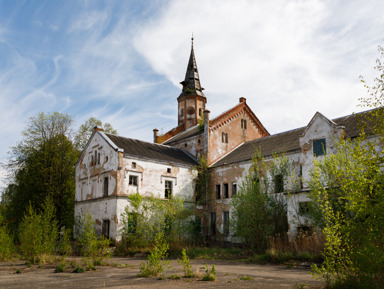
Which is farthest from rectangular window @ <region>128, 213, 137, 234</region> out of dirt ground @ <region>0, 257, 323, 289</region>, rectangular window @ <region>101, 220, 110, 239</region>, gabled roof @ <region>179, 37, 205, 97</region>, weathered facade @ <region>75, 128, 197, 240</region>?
gabled roof @ <region>179, 37, 205, 97</region>

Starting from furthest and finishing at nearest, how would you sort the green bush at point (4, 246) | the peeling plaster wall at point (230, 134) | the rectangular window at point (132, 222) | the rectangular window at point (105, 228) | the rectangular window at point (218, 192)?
the peeling plaster wall at point (230, 134)
the rectangular window at point (218, 192)
the rectangular window at point (105, 228)
the rectangular window at point (132, 222)
the green bush at point (4, 246)

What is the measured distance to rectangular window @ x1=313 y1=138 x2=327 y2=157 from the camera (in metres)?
20.4

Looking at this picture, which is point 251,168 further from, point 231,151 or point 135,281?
point 135,281

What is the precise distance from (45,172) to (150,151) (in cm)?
1014

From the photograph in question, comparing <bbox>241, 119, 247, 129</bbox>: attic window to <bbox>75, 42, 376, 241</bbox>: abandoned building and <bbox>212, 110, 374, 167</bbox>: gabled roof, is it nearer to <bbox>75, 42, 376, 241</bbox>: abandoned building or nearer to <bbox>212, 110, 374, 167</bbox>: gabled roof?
<bbox>75, 42, 376, 241</bbox>: abandoned building

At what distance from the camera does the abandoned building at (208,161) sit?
827 inches

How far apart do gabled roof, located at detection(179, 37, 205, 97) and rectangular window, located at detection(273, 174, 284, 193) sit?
17946 millimetres

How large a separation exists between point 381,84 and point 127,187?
18.9 metres

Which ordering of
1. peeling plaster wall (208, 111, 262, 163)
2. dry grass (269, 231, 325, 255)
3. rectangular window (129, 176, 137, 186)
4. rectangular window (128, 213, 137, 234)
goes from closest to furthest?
dry grass (269, 231, 325, 255), rectangular window (128, 213, 137, 234), rectangular window (129, 176, 137, 186), peeling plaster wall (208, 111, 262, 163)

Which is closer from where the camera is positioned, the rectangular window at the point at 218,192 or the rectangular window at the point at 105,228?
the rectangular window at the point at 105,228

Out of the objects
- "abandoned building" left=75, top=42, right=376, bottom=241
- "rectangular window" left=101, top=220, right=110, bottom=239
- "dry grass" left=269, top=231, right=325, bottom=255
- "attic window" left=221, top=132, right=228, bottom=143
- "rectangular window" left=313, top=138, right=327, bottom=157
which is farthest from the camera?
"attic window" left=221, top=132, right=228, bottom=143

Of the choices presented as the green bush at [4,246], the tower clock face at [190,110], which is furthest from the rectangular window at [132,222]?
the tower clock face at [190,110]

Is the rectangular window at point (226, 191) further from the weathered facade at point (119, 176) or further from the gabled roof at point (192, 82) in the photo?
the gabled roof at point (192, 82)

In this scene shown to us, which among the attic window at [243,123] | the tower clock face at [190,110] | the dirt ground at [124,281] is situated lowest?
the dirt ground at [124,281]
